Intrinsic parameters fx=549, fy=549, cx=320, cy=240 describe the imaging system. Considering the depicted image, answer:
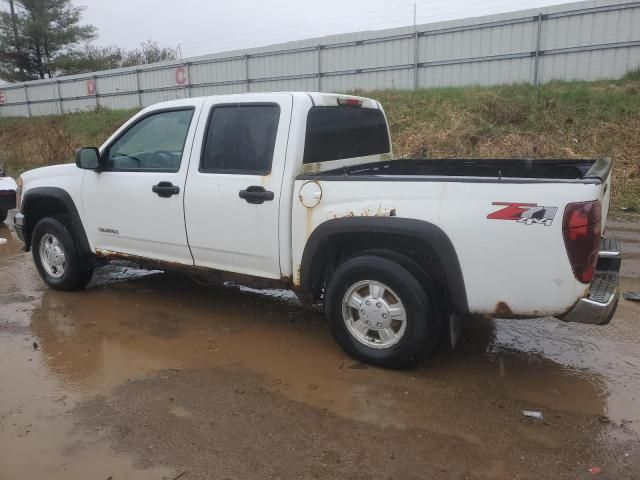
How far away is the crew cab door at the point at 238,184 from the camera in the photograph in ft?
13.1

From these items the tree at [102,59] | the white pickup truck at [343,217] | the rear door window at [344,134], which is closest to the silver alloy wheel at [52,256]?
the white pickup truck at [343,217]

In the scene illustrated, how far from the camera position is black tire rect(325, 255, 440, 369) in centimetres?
355

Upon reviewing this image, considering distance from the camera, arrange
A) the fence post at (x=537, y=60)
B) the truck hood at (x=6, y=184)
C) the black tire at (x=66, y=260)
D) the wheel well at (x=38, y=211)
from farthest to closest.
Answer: the fence post at (x=537, y=60) < the truck hood at (x=6, y=184) < the wheel well at (x=38, y=211) < the black tire at (x=66, y=260)

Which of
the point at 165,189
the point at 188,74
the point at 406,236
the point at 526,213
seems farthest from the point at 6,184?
the point at 188,74

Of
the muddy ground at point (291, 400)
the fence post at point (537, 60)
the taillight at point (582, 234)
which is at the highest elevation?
the fence post at point (537, 60)

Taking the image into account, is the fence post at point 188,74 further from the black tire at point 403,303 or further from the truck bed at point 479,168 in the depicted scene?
the black tire at point 403,303

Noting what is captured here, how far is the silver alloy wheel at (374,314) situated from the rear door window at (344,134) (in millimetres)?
→ 1056

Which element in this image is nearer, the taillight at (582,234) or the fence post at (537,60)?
the taillight at (582,234)

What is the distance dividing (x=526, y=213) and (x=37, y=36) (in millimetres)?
42492

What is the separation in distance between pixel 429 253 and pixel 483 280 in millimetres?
454

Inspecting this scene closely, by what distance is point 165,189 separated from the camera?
4.52 m

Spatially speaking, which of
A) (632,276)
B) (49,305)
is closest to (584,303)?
(632,276)

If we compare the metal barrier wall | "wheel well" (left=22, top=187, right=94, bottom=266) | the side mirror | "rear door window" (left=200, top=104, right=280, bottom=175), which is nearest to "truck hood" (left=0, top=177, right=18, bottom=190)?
"wheel well" (left=22, top=187, right=94, bottom=266)

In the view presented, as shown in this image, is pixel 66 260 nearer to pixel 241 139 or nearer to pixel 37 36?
pixel 241 139
